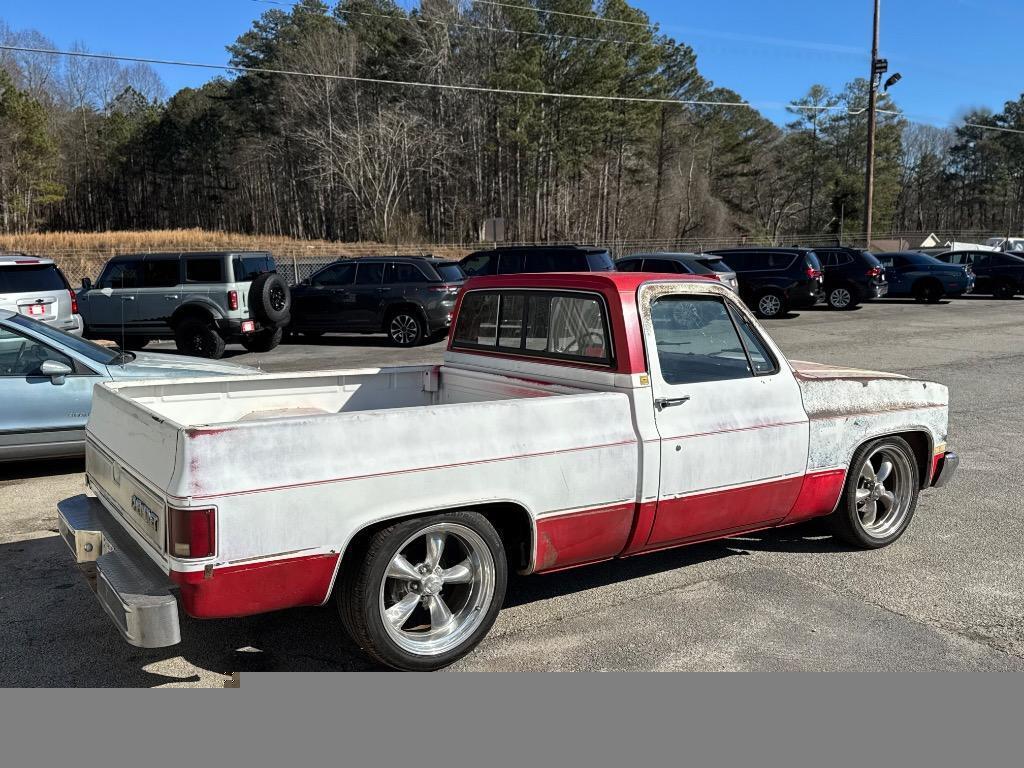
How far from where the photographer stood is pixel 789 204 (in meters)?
80.6

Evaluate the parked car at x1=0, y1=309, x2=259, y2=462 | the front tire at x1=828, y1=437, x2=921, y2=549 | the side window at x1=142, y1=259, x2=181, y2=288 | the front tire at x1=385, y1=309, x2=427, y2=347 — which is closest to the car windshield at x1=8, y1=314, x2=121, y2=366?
the parked car at x1=0, y1=309, x2=259, y2=462

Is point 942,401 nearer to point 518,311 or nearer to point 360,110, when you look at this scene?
point 518,311

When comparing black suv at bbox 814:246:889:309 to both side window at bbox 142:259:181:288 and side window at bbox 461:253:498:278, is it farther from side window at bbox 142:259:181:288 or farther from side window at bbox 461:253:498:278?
side window at bbox 142:259:181:288

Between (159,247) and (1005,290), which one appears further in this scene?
(159,247)

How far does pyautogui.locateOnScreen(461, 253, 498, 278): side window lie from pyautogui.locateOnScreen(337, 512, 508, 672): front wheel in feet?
48.7

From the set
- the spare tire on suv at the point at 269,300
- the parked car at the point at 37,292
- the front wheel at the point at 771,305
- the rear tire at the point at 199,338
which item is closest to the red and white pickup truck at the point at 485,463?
the parked car at the point at 37,292

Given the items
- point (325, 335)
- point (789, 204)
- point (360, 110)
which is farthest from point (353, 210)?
point (325, 335)

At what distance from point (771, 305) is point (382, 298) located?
10.8m

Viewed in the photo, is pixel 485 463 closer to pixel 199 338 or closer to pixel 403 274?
pixel 199 338

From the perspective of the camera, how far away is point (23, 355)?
7043mm

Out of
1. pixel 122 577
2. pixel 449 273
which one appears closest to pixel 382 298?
pixel 449 273

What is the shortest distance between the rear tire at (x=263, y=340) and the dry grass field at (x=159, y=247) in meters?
18.8

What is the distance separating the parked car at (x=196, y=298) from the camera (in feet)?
47.2

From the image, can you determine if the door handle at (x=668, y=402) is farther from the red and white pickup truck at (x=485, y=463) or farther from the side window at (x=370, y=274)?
the side window at (x=370, y=274)
